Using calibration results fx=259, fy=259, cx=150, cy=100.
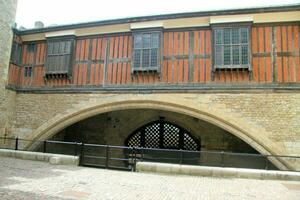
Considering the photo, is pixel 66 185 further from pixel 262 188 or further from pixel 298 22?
pixel 298 22

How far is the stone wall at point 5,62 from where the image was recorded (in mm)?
11023

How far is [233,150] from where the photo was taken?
36.3 ft

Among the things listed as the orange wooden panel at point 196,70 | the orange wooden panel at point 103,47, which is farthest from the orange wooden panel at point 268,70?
the orange wooden panel at point 103,47

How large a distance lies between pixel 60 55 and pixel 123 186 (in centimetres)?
722

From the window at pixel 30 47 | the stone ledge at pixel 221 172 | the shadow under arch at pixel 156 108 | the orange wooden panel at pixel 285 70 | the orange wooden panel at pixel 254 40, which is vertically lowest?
the stone ledge at pixel 221 172

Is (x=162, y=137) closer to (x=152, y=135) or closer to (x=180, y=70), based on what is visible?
(x=152, y=135)

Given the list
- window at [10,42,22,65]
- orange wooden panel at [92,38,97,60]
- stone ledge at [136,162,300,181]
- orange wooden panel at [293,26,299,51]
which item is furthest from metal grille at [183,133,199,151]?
window at [10,42,22,65]

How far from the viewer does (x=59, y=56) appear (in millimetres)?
11055

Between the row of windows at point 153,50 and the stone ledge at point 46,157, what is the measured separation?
3.64 meters

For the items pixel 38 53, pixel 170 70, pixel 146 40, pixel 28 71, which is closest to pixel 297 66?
→ pixel 170 70

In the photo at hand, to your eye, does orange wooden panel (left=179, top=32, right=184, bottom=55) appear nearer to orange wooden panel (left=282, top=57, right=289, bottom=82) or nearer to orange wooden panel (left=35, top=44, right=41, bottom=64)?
orange wooden panel (left=282, top=57, right=289, bottom=82)

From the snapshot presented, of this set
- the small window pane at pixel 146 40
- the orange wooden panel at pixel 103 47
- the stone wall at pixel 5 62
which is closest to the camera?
the small window pane at pixel 146 40

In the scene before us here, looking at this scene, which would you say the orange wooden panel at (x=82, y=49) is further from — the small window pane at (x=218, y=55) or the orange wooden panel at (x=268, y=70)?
the orange wooden panel at (x=268, y=70)

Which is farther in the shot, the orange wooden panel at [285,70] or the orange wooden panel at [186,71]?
the orange wooden panel at [186,71]
